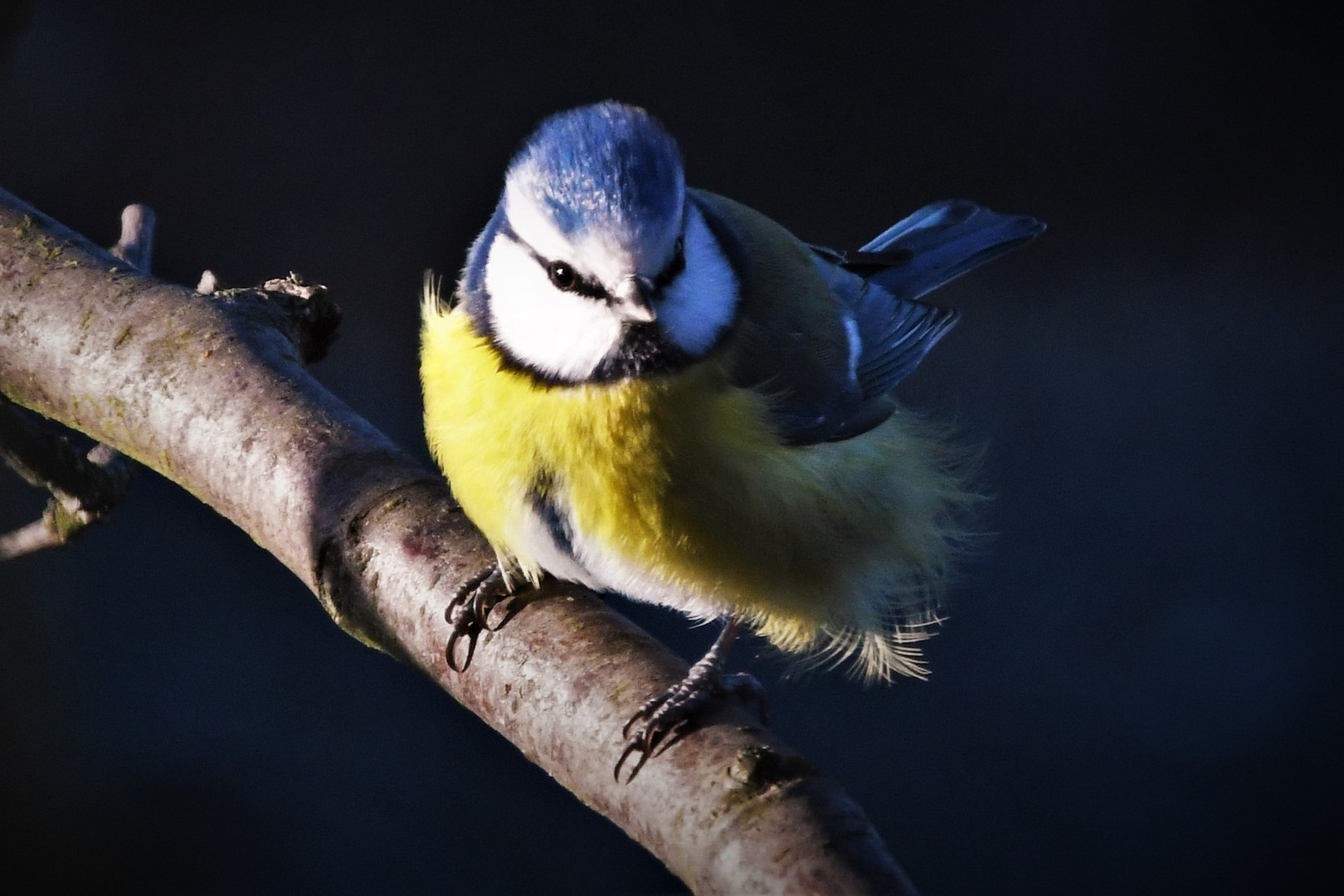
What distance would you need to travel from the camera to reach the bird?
95 centimetres

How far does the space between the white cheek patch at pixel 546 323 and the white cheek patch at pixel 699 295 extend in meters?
0.05

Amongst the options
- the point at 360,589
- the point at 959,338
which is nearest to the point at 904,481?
the point at 360,589

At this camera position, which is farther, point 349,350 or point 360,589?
point 349,350

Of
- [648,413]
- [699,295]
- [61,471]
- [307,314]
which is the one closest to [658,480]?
[648,413]

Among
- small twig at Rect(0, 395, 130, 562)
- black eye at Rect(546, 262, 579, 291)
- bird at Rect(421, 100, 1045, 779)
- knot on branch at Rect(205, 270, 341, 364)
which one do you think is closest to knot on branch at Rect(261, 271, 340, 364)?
knot on branch at Rect(205, 270, 341, 364)

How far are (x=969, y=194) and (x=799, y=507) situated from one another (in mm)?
1247

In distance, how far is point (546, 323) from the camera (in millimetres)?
998

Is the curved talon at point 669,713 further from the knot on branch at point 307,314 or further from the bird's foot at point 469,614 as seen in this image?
the knot on branch at point 307,314

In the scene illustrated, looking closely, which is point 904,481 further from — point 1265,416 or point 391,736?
point 1265,416

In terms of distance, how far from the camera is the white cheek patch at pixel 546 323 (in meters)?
0.98

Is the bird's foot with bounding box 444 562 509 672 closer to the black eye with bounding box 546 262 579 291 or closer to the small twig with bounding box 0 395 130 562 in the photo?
the black eye with bounding box 546 262 579 291

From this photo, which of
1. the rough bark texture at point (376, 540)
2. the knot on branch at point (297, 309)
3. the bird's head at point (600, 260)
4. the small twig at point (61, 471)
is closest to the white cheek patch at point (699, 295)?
the bird's head at point (600, 260)

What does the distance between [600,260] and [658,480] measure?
17cm

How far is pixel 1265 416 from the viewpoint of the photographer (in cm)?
214
